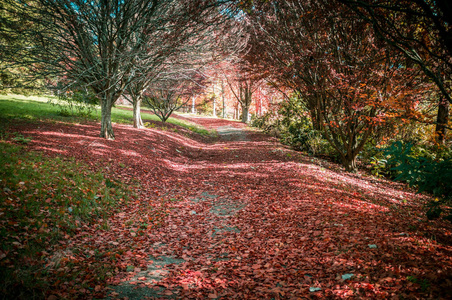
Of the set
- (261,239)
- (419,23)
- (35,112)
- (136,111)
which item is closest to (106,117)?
(136,111)

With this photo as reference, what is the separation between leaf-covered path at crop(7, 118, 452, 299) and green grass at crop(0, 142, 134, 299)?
311 millimetres

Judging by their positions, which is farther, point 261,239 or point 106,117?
point 106,117

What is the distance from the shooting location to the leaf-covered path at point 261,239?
3.07 metres

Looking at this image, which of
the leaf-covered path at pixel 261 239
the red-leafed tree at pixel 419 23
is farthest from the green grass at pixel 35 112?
the red-leafed tree at pixel 419 23

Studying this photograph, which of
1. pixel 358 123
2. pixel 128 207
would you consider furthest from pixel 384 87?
pixel 128 207

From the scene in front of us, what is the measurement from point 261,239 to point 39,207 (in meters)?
4.06

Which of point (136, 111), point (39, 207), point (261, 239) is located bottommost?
point (261, 239)

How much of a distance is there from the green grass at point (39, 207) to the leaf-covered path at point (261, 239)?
311 millimetres

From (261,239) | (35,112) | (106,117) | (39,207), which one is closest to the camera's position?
(39,207)

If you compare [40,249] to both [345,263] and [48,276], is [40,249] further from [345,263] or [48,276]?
[345,263]

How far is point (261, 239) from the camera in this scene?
4.61m

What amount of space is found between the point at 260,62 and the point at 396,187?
28.8 ft

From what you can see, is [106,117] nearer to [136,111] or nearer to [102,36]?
[102,36]

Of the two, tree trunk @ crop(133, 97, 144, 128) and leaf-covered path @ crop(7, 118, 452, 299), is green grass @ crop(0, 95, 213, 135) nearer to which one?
tree trunk @ crop(133, 97, 144, 128)
